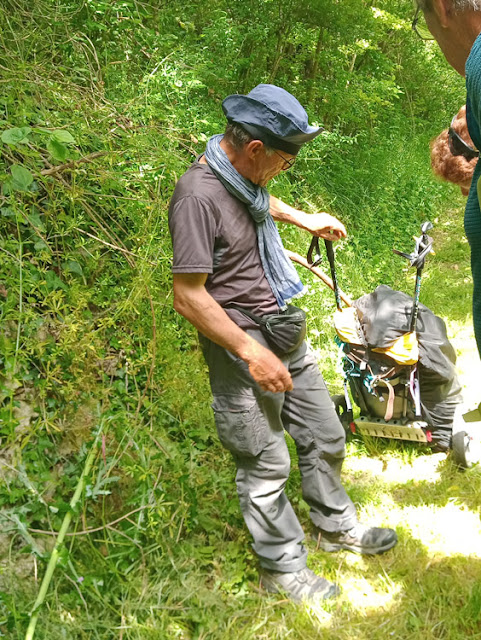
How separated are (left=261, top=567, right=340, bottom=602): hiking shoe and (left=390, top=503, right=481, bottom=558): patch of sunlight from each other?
1.95 feet

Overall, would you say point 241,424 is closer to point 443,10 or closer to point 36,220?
point 36,220

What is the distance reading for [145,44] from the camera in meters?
4.71

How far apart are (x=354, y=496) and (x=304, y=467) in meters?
0.52

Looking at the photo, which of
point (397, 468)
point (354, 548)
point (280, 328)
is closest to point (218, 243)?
point (280, 328)

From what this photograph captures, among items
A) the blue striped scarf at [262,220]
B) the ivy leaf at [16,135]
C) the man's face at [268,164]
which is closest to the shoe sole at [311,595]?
the blue striped scarf at [262,220]

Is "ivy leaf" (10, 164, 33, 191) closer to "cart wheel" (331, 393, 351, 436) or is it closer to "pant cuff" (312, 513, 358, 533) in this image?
"pant cuff" (312, 513, 358, 533)

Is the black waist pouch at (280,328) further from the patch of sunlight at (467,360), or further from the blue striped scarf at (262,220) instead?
the patch of sunlight at (467,360)

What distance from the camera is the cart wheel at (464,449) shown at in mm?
3445

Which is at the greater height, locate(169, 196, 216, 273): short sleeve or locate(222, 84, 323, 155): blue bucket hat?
locate(222, 84, 323, 155): blue bucket hat

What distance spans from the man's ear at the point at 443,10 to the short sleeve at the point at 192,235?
1135 mm

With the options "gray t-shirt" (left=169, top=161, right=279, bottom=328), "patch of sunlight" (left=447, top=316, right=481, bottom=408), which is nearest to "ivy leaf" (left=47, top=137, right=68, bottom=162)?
"gray t-shirt" (left=169, top=161, right=279, bottom=328)

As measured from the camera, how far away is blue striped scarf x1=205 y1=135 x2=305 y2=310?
2469mm

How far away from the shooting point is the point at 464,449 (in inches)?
135

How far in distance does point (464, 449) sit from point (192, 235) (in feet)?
7.13
